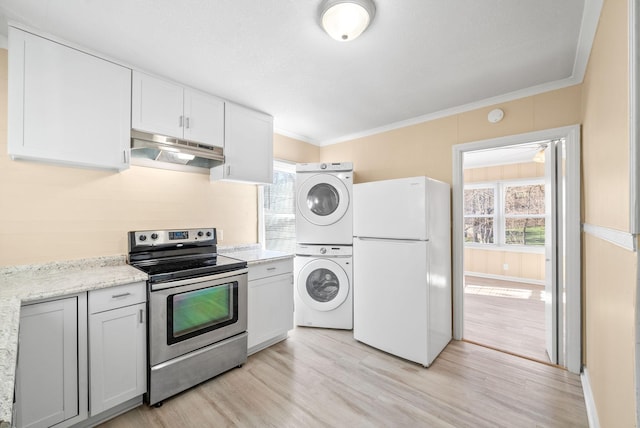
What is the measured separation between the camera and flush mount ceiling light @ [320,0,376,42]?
1401 millimetres

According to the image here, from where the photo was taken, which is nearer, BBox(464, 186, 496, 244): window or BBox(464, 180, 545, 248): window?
BBox(464, 180, 545, 248): window

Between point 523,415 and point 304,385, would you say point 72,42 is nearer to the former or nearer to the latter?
point 304,385

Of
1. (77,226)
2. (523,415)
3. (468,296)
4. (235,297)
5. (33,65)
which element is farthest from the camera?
(468,296)

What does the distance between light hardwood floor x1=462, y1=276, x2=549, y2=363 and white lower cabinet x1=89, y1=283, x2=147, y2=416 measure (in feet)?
9.95

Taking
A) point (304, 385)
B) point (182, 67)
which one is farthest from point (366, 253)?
point (182, 67)

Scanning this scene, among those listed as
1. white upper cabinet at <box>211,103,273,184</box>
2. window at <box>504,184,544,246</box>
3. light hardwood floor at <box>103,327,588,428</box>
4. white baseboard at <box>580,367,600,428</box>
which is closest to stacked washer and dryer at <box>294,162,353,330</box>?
white upper cabinet at <box>211,103,273,184</box>

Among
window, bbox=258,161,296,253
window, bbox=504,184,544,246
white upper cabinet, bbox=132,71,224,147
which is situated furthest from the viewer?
window, bbox=504,184,544,246

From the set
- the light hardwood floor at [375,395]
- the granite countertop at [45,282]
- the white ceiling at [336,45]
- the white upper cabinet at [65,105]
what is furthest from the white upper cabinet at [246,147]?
the light hardwood floor at [375,395]

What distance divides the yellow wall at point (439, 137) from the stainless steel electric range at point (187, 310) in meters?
2.15

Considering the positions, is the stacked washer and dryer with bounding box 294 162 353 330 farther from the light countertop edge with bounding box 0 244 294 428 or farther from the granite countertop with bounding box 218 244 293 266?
the light countertop edge with bounding box 0 244 294 428

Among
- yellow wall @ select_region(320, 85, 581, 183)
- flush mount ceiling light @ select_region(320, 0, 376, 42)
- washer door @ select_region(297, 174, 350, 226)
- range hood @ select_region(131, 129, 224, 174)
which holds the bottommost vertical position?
washer door @ select_region(297, 174, 350, 226)

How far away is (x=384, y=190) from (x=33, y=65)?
8.64 feet

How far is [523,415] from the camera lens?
1761 mm

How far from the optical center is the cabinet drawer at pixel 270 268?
8.26ft
